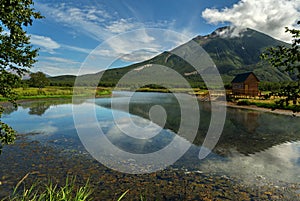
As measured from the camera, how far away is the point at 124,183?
29.2ft

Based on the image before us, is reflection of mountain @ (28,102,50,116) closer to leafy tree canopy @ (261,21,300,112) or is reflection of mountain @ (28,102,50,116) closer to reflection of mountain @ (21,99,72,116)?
reflection of mountain @ (21,99,72,116)

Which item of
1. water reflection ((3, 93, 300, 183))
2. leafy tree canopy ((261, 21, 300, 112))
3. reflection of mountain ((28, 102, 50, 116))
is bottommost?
water reflection ((3, 93, 300, 183))

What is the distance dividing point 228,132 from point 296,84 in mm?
15179

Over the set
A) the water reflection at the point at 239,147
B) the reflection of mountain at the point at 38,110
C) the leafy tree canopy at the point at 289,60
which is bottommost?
the water reflection at the point at 239,147

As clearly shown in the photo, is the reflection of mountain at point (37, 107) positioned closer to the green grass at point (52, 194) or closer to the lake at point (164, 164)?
the lake at point (164, 164)

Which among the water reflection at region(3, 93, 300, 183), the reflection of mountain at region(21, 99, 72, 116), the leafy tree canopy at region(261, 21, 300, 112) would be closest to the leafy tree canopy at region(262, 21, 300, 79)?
the leafy tree canopy at region(261, 21, 300, 112)

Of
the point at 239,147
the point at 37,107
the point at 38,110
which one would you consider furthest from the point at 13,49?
Answer: the point at 37,107

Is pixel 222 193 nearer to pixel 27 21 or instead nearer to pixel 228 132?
pixel 27 21

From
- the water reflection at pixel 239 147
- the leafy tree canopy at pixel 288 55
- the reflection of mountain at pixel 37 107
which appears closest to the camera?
the leafy tree canopy at pixel 288 55

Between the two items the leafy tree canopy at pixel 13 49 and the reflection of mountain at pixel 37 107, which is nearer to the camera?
the leafy tree canopy at pixel 13 49

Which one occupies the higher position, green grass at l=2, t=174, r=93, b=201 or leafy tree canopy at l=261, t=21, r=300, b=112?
leafy tree canopy at l=261, t=21, r=300, b=112

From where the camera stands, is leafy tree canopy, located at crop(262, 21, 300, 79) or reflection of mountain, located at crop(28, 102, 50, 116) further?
reflection of mountain, located at crop(28, 102, 50, 116)

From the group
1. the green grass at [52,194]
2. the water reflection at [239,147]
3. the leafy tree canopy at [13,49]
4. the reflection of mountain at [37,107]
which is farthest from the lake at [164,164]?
the reflection of mountain at [37,107]

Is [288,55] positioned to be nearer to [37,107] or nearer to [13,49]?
[13,49]
